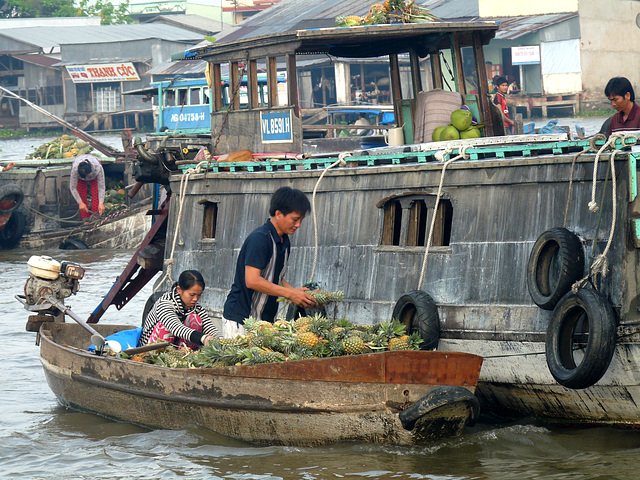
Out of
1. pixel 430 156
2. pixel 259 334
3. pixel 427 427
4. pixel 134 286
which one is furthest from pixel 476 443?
pixel 134 286

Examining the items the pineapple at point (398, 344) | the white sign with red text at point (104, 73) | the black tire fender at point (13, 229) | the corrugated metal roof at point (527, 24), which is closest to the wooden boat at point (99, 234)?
the black tire fender at point (13, 229)

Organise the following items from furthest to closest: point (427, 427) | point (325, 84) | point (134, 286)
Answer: point (325, 84), point (134, 286), point (427, 427)

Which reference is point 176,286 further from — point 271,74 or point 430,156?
point 271,74

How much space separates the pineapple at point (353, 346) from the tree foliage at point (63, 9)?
5732 cm

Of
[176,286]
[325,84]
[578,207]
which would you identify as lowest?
[176,286]

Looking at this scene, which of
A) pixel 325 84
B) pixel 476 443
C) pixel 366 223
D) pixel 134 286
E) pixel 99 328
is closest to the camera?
pixel 476 443

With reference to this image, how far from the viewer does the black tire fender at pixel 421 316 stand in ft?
22.8

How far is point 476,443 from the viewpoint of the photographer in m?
6.65

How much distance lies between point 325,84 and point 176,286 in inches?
1067

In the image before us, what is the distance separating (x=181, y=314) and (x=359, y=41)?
12.5 feet

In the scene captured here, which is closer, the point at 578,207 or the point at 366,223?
the point at 578,207

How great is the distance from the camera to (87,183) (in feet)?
69.3

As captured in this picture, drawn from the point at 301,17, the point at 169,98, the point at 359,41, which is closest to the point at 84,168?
the point at 169,98

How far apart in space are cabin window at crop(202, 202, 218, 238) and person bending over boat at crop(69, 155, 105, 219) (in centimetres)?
1129
